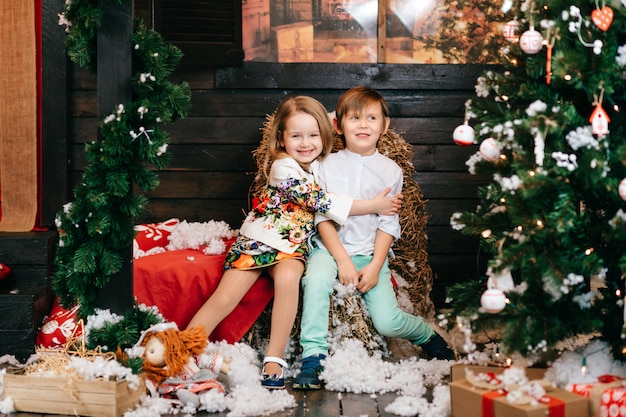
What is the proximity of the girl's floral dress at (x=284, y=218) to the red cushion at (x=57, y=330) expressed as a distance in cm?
75

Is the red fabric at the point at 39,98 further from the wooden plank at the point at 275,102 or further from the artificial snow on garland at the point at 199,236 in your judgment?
the artificial snow on garland at the point at 199,236

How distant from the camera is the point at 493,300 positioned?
284cm

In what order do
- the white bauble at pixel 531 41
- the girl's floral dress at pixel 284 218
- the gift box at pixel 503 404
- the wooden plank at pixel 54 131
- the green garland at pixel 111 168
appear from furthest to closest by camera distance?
the wooden plank at pixel 54 131
the girl's floral dress at pixel 284 218
the green garland at pixel 111 168
the white bauble at pixel 531 41
the gift box at pixel 503 404

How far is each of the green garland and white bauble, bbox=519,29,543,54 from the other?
1295mm

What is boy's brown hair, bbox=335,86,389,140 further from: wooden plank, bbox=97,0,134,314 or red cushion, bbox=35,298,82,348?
red cushion, bbox=35,298,82,348

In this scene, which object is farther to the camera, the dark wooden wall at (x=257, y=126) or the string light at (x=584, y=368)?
the dark wooden wall at (x=257, y=126)

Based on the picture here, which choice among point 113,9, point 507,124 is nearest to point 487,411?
point 507,124

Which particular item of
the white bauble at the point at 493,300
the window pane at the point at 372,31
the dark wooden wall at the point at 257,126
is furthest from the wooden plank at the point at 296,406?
the window pane at the point at 372,31

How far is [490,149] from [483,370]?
0.80 meters

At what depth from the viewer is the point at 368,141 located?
400cm

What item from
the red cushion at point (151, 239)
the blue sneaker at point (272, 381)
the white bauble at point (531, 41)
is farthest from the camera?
the red cushion at point (151, 239)

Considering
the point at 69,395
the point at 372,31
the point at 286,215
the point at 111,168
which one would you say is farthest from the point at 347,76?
the point at 69,395

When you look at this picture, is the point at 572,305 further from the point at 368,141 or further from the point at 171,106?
the point at 171,106

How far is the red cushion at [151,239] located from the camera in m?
4.30
